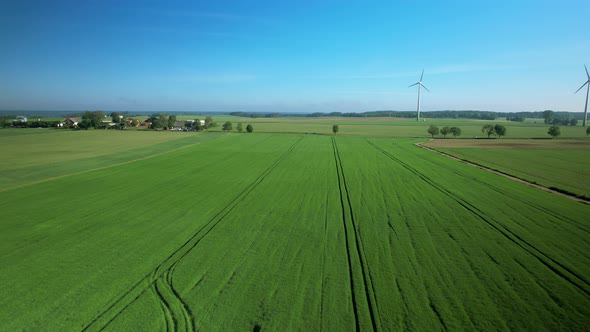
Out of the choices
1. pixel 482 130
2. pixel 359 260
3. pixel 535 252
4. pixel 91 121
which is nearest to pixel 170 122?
pixel 91 121

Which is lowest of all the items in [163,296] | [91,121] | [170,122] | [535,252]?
[163,296]

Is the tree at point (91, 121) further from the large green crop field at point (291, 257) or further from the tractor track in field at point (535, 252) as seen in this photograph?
the tractor track in field at point (535, 252)

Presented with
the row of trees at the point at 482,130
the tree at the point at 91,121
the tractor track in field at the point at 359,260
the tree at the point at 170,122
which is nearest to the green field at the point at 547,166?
the tractor track in field at the point at 359,260

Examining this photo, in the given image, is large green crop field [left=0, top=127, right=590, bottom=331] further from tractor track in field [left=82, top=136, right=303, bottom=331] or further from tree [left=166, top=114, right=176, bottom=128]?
tree [left=166, top=114, right=176, bottom=128]

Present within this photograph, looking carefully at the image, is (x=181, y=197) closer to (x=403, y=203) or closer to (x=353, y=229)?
(x=353, y=229)

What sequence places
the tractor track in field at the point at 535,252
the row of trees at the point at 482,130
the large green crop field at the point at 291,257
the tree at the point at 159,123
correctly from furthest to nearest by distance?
1. the tree at the point at 159,123
2. the row of trees at the point at 482,130
3. the tractor track in field at the point at 535,252
4. the large green crop field at the point at 291,257

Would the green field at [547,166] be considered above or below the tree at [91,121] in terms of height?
below

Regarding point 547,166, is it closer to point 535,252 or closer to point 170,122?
point 535,252

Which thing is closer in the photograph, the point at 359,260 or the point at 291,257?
the point at 359,260

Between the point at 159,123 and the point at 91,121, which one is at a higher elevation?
the point at 91,121
